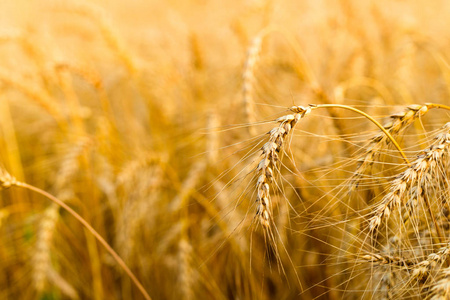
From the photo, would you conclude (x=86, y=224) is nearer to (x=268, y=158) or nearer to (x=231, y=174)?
(x=268, y=158)

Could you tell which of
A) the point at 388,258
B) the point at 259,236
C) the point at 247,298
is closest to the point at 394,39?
the point at 259,236

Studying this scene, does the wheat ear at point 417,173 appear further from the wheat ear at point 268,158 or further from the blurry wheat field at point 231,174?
the wheat ear at point 268,158

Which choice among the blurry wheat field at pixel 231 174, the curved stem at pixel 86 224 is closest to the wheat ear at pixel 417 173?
the blurry wheat field at pixel 231 174

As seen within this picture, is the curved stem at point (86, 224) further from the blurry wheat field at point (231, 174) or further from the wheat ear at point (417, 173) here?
the wheat ear at point (417, 173)

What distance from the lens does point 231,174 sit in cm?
185

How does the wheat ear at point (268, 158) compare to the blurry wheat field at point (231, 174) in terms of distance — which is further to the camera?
the blurry wheat field at point (231, 174)

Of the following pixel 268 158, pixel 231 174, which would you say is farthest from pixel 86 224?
pixel 231 174

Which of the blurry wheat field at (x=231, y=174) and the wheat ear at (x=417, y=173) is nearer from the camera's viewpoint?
the wheat ear at (x=417, y=173)

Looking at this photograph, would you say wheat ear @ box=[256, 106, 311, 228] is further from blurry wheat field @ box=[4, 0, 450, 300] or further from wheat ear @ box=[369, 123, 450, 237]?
wheat ear @ box=[369, 123, 450, 237]

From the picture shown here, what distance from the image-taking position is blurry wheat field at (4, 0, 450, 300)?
1018 mm

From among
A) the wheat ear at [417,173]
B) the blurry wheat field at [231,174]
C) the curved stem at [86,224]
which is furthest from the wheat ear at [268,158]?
the curved stem at [86,224]

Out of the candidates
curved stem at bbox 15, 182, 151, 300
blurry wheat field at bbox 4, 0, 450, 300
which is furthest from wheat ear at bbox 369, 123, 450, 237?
curved stem at bbox 15, 182, 151, 300

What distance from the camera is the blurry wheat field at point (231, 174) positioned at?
40.1 inches

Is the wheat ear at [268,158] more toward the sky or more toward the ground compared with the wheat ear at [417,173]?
more toward the sky
